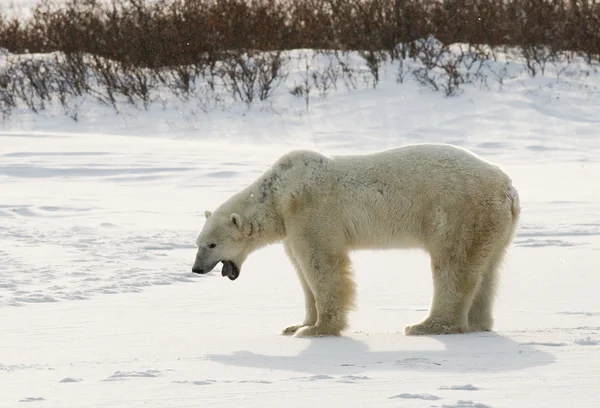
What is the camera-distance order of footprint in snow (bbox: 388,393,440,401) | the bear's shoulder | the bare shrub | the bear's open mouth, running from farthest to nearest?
the bare shrub
the bear's open mouth
the bear's shoulder
footprint in snow (bbox: 388,393,440,401)

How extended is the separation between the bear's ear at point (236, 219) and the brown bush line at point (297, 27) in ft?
33.7

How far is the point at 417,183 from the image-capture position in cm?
473

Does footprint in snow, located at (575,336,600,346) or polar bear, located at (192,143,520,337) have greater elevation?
polar bear, located at (192,143,520,337)

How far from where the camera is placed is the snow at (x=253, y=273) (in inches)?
131

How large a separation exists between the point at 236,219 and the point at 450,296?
112 cm

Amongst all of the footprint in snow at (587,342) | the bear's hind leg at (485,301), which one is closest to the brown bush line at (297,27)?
the bear's hind leg at (485,301)

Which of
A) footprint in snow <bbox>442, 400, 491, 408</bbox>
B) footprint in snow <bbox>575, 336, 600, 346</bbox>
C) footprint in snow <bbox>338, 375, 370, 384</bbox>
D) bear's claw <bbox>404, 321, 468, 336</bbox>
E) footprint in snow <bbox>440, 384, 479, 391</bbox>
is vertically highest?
footprint in snow <bbox>442, 400, 491, 408</bbox>

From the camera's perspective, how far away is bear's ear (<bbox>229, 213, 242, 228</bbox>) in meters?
4.97

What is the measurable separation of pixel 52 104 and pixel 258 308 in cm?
998

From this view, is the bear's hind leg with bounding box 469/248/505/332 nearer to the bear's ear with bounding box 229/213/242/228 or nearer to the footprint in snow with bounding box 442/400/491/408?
the bear's ear with bounding box 229/213/242/228

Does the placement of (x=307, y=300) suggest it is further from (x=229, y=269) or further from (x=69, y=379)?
(x=69, y=379)

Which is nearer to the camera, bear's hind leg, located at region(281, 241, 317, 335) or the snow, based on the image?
the snow

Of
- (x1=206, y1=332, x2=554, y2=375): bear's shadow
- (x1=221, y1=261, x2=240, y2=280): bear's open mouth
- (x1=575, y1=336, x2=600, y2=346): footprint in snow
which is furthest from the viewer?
(x1=221, y1=261, x2=240, y2=280): bear's open mouth

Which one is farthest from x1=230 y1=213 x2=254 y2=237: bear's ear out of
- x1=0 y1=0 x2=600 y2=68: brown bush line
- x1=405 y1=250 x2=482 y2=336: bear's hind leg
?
x1=0 y1=0 x2=600 y2=68: brown bush line
